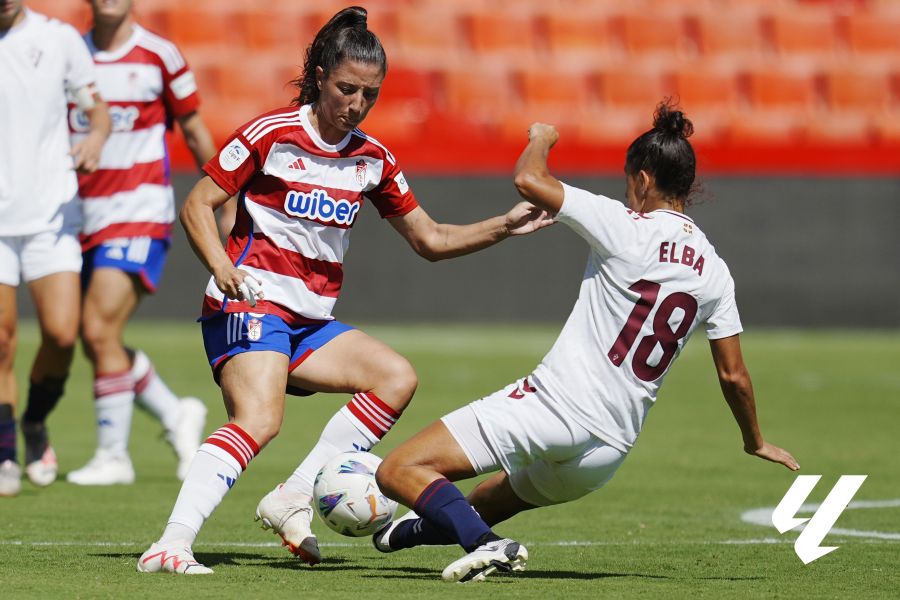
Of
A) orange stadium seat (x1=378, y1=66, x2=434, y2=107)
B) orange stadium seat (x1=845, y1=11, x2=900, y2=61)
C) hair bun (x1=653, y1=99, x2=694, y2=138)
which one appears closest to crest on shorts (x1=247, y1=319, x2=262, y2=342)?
hair bun (x1=653, y1=99, x2=694, y2=138)

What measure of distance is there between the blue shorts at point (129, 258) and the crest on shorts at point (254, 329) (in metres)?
2.41

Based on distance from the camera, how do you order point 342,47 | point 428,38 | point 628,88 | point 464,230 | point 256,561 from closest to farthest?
1. point 342,47
2. point 256,561
3. point 464,230
4. point 628,88
5. point 428,38

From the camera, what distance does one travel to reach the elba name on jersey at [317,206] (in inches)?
209

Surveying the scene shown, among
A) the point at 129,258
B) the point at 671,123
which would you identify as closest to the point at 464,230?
the point at 671,123

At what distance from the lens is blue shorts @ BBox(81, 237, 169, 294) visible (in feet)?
24.6

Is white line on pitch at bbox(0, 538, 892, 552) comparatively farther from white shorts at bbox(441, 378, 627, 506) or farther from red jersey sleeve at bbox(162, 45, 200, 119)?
red jersey sleeve at bbox(162, 45, 200, 119)

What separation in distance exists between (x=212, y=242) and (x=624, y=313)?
1.35 metres

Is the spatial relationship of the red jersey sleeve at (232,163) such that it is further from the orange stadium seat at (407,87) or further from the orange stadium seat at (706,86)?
the orange stadium seat at (706,86)

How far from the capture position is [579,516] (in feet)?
21.7

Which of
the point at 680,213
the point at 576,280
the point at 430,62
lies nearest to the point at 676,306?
the point at 680,213

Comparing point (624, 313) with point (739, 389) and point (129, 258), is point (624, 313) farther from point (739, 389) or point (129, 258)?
point (129, 258)

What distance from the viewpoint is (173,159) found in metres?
15.2

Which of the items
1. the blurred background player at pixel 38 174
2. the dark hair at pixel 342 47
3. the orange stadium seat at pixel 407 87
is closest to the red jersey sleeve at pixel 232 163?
the dark hair at pixel 342 47

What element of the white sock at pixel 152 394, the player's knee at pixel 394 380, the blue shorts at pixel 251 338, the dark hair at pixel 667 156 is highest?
the dark hair at pixel 667 156
